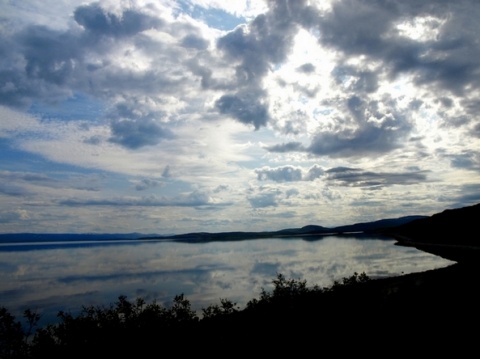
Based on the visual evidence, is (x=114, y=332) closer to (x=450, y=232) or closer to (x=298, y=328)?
(x=298, y=328)

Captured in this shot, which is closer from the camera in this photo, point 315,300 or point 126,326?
point 126,326

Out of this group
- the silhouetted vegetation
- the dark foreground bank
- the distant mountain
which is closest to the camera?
the dark foreground bank

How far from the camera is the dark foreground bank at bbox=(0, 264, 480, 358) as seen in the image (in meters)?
19.1

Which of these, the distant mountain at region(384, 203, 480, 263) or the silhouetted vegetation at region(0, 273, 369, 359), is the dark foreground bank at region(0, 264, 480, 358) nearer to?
the silhouetted vegetation at region(0, 273, 369, 359)

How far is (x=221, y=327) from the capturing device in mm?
28031

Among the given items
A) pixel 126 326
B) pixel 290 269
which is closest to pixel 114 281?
pixel 290 269

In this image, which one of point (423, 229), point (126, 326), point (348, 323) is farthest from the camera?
point (423, 229)

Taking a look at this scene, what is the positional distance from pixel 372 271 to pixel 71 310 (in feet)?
170

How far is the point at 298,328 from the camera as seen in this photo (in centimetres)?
2409

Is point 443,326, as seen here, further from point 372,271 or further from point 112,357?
point 372,271

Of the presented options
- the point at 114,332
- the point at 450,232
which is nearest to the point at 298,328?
the point at 114,332

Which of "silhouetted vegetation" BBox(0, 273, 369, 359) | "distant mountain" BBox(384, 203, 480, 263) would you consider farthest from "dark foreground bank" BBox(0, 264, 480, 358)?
"distant mountain" BBox(384, 203, 480, 263)

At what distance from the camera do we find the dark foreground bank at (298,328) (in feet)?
62.8

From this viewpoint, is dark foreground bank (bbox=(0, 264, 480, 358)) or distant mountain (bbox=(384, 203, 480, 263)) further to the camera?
distant mountain (bbox=(384, 203, 480, 263))
